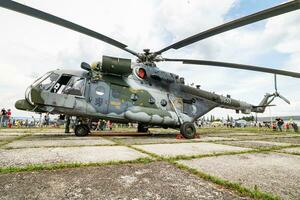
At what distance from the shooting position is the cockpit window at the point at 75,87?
6.85 metres

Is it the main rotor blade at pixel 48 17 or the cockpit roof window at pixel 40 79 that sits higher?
the main rotor blade at pixel 48 17

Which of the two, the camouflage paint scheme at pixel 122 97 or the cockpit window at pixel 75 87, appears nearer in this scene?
the camouflage paint scheme at pixel 122 97

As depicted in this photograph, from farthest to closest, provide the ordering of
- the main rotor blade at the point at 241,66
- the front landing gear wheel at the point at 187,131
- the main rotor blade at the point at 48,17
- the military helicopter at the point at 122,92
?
the front landing gear wheel at the point at 187,131
the main rotor blade at the point at 241,66
the military helicopter at the point at 122,92
the main rotor blade at the point at 48,17

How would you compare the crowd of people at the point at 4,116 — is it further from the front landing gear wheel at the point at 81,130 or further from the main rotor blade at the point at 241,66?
the main rotor blade at the point at 241,66

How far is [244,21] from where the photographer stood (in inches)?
185

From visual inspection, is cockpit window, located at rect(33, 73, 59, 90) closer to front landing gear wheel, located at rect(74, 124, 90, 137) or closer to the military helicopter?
the military helicopter

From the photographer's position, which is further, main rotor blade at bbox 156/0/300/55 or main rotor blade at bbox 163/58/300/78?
main rotor blade at bbox 163/58/300/78

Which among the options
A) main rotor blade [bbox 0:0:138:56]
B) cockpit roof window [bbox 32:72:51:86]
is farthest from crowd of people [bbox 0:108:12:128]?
main rotor blade [bbox 0:0:138:56]

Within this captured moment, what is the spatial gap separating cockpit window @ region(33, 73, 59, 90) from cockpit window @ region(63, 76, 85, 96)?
45 centimetres

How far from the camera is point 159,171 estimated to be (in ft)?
7.06

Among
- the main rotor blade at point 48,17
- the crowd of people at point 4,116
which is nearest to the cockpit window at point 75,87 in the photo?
the main rotor blade at point 48,17

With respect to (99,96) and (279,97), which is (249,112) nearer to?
(279,97)

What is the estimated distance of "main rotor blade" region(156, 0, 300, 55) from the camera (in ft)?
12.7

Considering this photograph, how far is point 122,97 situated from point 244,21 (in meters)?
4.37
